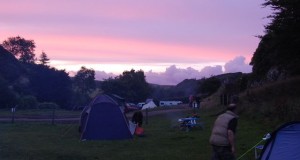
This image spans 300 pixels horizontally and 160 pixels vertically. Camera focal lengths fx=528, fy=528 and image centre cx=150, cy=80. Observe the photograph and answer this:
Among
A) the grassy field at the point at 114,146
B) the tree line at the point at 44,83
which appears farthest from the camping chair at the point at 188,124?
the tree line at the point at 44,83

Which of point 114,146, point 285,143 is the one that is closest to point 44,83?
point 114,146

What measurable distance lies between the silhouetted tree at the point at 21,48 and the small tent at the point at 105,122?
279 ft

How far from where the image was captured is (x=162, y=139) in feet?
76.2

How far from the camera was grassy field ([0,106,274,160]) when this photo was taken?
17.2 m

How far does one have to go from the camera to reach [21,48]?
108750 millimetres

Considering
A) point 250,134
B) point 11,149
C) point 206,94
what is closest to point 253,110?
point 250,134

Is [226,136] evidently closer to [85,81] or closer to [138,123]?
[138,123]

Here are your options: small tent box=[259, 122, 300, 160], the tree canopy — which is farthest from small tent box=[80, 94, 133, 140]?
small tent box=[259, 122, 300, 160]

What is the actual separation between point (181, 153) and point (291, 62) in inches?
561

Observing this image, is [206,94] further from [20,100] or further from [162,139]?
[162,139]

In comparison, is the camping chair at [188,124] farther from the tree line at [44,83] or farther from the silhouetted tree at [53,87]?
the silhouetted tree at [53,87]

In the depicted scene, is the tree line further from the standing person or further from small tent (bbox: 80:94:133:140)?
the standing person

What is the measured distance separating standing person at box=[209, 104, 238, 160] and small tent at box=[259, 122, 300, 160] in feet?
7.59

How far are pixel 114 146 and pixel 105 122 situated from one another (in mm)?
3726
